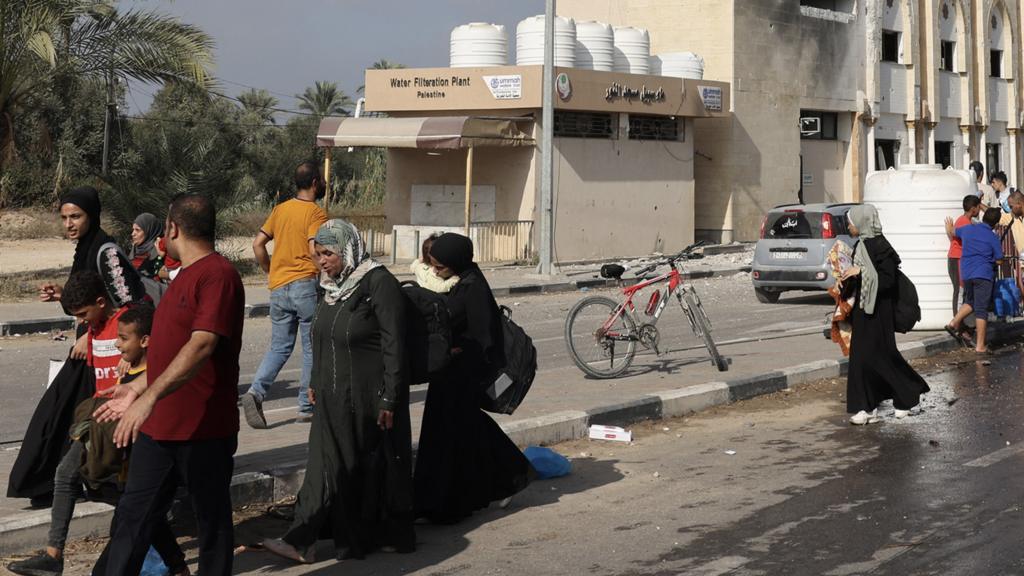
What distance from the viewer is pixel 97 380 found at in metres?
Answer: 6.04

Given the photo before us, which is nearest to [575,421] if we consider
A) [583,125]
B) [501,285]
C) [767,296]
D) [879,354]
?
[879,354]

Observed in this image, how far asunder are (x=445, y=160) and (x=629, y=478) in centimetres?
2136

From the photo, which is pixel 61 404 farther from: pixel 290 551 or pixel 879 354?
pixel 879 354

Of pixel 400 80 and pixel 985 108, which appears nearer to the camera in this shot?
pixel 400 80

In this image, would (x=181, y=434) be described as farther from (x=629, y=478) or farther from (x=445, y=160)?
(x=445, y=160)

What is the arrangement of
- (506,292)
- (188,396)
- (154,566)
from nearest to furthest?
(188,396), (154,566), (506,292)

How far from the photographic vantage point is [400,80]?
1122 inches

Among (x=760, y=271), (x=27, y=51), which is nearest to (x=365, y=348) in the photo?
(x=760, y=271)

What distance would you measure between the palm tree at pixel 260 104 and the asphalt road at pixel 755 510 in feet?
170

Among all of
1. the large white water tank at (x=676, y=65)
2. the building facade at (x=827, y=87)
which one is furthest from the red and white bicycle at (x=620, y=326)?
the building facade at (x=827, y=87)

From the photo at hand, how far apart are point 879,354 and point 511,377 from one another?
3797 mm

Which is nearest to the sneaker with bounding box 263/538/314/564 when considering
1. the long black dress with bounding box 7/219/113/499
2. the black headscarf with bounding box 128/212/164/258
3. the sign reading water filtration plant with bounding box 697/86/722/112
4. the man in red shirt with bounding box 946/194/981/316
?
the long black dress with bounding box 7/219/113/499

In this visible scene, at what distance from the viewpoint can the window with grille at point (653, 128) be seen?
30.8 meters

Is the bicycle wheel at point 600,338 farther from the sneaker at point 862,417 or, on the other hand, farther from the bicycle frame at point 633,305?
the sneaker at point 862,417
